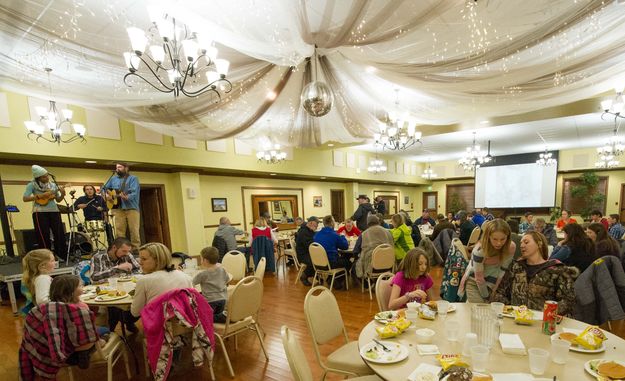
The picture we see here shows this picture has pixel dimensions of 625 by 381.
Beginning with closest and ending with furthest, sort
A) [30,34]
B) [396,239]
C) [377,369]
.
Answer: [377,369], [30,34], [396,239]

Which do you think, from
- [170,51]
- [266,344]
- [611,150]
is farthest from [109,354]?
[611,150]

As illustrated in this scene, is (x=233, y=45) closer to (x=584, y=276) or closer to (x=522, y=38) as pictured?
(x=522, y=38)

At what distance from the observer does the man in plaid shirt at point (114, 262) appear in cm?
320

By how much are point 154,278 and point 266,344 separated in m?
1.65

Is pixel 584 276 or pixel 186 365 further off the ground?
pixel 584 276

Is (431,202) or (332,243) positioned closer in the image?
(332,243)

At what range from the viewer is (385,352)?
1.50m

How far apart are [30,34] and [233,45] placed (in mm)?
1307

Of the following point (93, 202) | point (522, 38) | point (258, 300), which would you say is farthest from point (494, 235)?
point (93, 202)

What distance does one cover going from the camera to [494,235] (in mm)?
2424

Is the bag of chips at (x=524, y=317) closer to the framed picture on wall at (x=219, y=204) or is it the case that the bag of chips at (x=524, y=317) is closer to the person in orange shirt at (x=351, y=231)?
the person in orange shirt at (x=351, y=231)

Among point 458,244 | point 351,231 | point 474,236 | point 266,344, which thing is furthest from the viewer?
point 351,231

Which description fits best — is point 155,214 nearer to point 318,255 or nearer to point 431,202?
point 318,255

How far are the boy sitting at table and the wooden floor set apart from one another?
0.55 m
